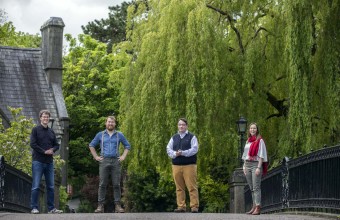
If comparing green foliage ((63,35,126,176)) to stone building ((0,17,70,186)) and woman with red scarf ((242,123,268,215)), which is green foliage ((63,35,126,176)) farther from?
woman with red scarf ((242,123,268,215))

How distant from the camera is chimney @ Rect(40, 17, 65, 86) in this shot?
172 feet

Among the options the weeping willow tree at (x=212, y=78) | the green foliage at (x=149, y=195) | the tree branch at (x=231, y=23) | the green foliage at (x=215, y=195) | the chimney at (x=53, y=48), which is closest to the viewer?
the weeping willow tree at (x=212, y=78)

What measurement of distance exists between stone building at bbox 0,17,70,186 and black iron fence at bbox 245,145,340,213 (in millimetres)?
28383

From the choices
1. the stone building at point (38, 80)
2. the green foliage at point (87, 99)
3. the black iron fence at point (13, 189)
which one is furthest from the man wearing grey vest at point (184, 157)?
the green foliage at point (87, 99)

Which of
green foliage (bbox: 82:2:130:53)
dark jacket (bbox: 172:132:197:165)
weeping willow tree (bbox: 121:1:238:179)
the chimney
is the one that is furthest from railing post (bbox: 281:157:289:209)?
green foliage (bbox: 82:2:130:53)

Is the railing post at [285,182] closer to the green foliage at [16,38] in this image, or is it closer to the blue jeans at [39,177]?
the blue jeans at [39,177]

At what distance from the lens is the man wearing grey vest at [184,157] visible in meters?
18.5

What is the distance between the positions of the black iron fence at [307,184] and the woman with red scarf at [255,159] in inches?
26.5

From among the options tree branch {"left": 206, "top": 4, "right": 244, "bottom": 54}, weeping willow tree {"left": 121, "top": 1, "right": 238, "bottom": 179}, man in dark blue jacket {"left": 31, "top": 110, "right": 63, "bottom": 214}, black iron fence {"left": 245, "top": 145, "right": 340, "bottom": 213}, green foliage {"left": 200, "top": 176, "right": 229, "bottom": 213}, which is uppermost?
tree branch {"left": 206, "top": 4, "right": 244, "bottom": 54}

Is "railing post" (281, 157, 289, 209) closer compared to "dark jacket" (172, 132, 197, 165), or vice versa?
"dark jacket" (172, 132, 197, 165)

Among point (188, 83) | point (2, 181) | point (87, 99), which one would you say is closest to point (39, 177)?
point (2, 181)

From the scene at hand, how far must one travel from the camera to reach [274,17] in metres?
29.5

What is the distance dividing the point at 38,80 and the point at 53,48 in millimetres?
2425

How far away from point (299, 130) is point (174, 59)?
17.9 feet
